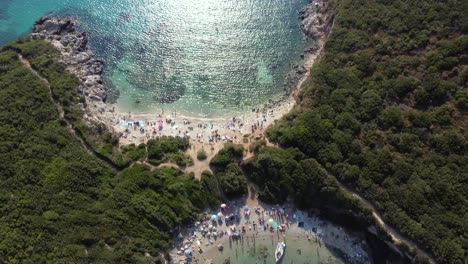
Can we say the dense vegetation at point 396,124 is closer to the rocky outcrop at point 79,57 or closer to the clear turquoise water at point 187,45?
the clear turquoise water at point 187,45

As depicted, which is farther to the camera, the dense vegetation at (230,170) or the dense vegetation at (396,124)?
the dense vegetation at (230,170)

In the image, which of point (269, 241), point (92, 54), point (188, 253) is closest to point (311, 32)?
point (269, 241)

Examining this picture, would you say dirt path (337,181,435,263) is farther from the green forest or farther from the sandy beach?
the sandy beach

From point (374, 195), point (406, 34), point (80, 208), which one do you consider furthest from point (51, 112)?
point (406, 34)

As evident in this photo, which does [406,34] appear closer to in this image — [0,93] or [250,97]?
[250,97]

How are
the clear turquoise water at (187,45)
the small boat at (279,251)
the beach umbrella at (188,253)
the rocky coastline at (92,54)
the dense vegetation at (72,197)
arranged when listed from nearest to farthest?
the dense vegetation at (72,197), the small boat at (279,251), the beach umbrella at (188,253), the rocky coastline at (92,54), the clear turquoise water at (187,45)

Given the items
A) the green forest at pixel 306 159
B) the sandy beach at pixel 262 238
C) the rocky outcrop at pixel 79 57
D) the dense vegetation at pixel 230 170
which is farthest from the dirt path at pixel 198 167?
Answer: the sandy beach at pixel 262 238
